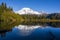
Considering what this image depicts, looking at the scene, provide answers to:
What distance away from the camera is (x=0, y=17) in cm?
8312

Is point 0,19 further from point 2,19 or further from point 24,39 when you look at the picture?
point 24,39

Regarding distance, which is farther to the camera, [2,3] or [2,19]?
[2,3]

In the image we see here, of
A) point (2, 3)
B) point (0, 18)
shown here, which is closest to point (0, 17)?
point (0, 18)

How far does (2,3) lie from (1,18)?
114 ft

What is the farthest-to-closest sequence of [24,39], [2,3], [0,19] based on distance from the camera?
[2,3], [0,19], [24,39]

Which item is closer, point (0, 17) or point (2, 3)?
point (0, 17)

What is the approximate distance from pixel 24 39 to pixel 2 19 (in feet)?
207

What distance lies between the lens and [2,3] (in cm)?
11781

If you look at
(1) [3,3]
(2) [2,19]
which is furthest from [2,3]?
(2) [2,19]

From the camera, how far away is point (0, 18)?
83.3 m

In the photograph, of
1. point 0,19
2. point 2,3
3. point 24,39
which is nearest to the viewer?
point 24,39

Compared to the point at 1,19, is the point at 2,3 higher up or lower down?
higher up

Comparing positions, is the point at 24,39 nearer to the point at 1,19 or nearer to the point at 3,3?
the point at 1,19

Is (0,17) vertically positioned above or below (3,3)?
below
